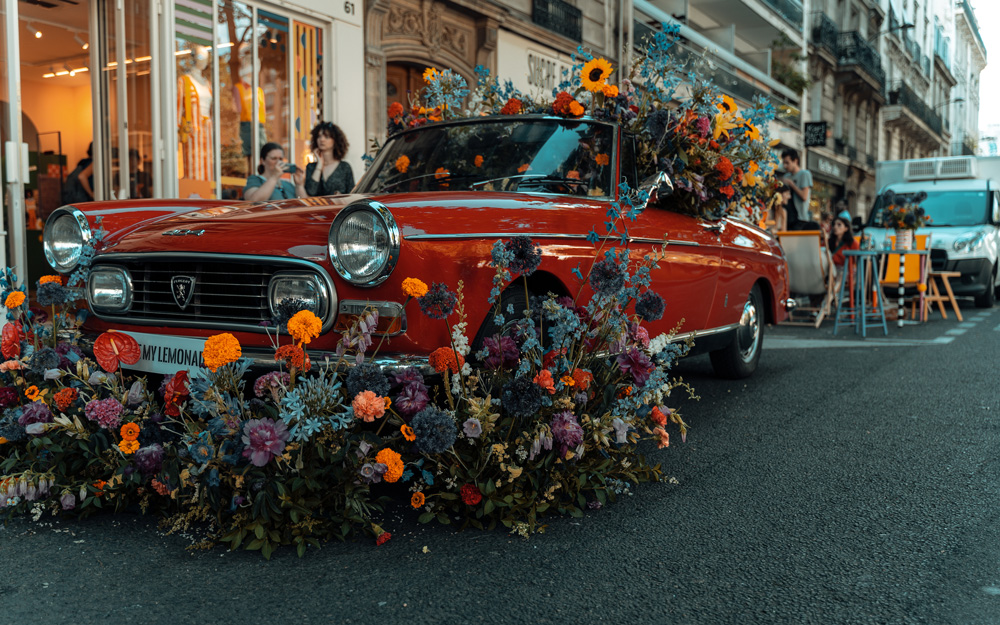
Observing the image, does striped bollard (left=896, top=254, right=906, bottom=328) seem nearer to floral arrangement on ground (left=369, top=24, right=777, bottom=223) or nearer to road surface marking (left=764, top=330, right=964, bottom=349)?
road surface marking (left=764, top=330, right=964, bottom=349)

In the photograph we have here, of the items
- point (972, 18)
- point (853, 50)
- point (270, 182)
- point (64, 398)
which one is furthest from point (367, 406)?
point (972, 18)

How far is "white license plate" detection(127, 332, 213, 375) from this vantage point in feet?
10.2

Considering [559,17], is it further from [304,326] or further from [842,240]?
[304,326]

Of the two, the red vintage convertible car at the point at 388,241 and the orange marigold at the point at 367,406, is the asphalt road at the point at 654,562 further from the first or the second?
the red vintage convertible car at the point at 388,241

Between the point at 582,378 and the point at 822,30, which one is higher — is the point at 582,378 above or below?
below

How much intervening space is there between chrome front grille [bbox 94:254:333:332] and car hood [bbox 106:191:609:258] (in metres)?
0.04

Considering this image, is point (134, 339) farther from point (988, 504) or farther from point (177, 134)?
point (177, 134)

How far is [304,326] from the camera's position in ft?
8.87

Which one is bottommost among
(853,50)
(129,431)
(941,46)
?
(129,431)

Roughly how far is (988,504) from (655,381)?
127cm

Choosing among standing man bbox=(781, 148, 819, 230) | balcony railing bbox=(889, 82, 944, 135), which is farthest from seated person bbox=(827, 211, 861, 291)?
balcony railing bbox=(889, 82, 944, 135)

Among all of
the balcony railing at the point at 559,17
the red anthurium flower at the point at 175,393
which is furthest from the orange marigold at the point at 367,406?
the balcony railing at the point at 559,17

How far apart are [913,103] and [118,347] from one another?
45267 mm

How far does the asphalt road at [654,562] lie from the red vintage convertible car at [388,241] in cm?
71
